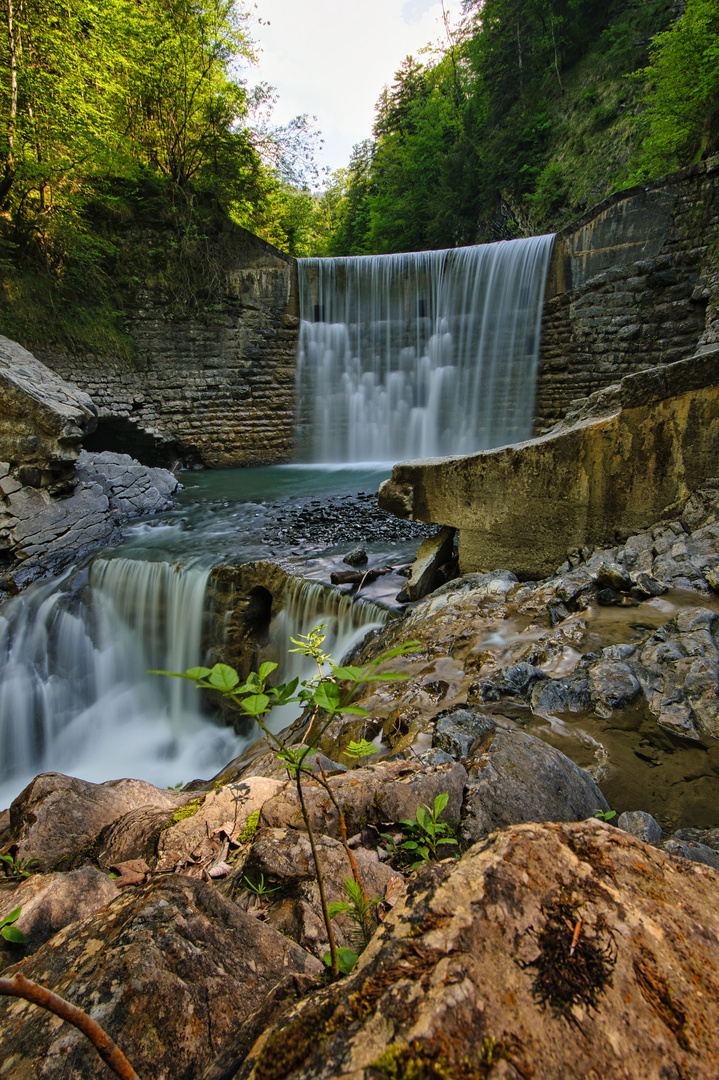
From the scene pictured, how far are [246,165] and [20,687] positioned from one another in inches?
549

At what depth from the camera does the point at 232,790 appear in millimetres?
1632

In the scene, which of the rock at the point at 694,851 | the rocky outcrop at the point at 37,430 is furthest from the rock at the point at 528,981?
the rocky outcrop at the point at 37,430

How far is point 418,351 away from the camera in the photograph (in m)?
12.2

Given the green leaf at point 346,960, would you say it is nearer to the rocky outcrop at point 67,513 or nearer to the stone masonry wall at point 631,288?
the rocky outcrop at point 67,513

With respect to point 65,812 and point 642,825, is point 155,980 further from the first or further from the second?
point 642,825

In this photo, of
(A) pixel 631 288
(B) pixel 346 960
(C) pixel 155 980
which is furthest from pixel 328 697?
(A) pixel 631 288

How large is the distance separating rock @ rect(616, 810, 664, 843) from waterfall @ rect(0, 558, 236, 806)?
3942mm

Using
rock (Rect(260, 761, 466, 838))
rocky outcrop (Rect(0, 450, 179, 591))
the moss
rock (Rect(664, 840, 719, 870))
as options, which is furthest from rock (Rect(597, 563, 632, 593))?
rocky outcrop (Rect(0, 450, 179, 591))

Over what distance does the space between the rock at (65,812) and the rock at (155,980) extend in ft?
2.50

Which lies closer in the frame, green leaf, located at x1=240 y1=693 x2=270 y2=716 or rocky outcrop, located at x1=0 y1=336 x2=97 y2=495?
green leaf, located at x1=240 y1=693 x2=270 y2=716

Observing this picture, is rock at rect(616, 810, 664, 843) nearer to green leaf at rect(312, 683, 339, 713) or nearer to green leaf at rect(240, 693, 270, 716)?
green leaf at rect(312, 683, 339, 713)

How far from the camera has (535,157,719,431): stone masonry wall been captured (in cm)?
858

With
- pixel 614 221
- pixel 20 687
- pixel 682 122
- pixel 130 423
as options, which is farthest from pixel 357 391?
pixel 20 687

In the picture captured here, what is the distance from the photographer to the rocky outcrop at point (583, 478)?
130 inches
